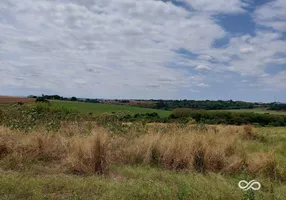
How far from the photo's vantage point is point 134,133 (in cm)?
938

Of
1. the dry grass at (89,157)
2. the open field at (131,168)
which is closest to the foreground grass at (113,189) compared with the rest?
the open field at (131,168)

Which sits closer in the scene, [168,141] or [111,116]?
[168,141]

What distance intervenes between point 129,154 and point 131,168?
2.65 feet

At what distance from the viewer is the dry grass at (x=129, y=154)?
639 centimetres

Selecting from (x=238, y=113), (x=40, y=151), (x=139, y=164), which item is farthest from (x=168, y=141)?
(x=238, y=113)

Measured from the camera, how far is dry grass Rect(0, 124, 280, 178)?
639cm

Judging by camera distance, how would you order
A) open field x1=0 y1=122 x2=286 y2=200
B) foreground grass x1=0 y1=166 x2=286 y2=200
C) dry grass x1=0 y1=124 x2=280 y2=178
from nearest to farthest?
foreground grass x1=0 y1=166 x2=286 y2=200, open field x1=0 y1=122 x2=286 y2=200, dry grass x1=0 y1=124 x2=280 y2=178

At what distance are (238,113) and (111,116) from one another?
3939 centimetres

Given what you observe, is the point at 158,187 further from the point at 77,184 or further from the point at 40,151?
the point at 40,151

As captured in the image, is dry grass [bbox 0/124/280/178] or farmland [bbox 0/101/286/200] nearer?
farmland [bbox 0/101/286/200]

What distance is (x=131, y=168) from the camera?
260 inches

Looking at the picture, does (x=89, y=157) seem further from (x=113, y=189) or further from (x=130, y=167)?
(x=113, y=189)

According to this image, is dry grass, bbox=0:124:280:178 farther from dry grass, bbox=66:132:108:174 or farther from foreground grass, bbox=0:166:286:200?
foreground grass, bbox=0:166:286:200

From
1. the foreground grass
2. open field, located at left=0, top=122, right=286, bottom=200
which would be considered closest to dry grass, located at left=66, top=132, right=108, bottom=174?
open field, located at left=0, top=122, right=286, bottom=200
